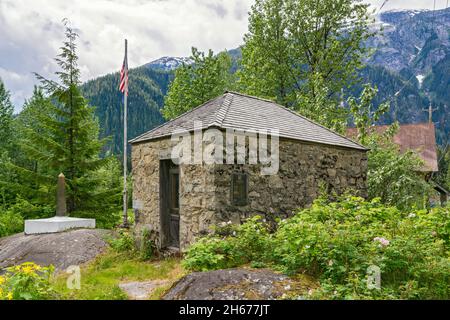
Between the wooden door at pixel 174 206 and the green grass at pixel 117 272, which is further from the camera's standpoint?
the wooden door at pixel 174 206

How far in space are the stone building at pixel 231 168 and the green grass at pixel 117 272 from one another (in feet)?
2.10

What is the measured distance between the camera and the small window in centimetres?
705

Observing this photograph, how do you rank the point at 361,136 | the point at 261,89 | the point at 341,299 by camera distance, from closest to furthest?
the point at 341,299, the point at 361,136, the point at 261,89

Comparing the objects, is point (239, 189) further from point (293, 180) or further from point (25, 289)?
point (25, 289)

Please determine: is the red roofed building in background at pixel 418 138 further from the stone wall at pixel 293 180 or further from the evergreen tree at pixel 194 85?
the stone wall at pixel 293 180

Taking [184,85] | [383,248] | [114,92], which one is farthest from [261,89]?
[114,92]

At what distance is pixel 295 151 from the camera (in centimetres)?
819

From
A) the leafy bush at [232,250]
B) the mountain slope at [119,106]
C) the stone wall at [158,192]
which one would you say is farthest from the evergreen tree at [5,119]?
the mountain slope at [119,106]

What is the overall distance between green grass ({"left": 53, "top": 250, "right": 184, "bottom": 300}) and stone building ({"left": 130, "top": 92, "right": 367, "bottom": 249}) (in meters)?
0.64

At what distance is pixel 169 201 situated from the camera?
844 cm

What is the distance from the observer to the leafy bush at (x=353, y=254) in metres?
3.90

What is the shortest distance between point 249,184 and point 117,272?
10.6 feet

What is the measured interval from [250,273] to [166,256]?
12.9 feet
